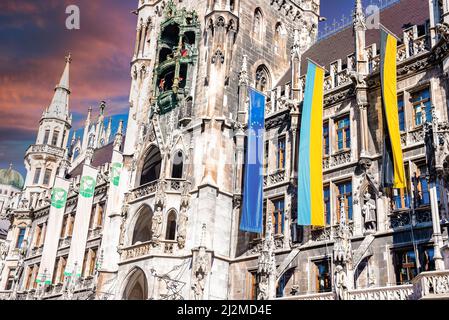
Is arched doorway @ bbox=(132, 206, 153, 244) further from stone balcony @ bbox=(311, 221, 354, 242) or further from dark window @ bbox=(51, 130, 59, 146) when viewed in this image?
dark window @ bbox=(51, 130, 59, 146)

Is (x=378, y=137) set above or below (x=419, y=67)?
below

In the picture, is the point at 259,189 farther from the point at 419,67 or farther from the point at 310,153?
the point at 419,67

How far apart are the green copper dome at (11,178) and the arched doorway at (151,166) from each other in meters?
77.3

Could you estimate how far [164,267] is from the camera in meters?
27.5

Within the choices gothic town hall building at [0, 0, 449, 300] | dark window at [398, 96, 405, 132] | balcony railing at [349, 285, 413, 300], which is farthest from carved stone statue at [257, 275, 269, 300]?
dark window at [398, 96, 405, 132]

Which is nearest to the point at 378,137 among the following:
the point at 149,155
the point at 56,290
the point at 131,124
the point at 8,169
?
the point at 149,155

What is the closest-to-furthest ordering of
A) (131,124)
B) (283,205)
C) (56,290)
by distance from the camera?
(283,205) < (131,124) < (56,290)

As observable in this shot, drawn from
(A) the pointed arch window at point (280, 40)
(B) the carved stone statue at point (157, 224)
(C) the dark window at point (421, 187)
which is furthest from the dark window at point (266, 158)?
(A) the pointed arch window at point (280, 40)

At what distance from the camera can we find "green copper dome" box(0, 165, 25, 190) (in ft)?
340

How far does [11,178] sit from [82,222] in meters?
74.5

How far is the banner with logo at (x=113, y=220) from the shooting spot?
32812mm

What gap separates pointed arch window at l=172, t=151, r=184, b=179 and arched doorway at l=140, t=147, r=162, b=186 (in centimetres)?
205

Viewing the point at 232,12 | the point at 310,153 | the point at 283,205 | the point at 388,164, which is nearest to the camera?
the point at 388,164
